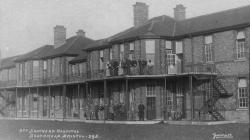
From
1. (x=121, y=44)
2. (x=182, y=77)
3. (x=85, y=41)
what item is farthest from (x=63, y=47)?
(x=182, y=77)

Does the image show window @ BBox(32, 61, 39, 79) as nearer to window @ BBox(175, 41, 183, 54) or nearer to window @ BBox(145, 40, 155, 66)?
window @ BBox(145, 40, 155, 66)

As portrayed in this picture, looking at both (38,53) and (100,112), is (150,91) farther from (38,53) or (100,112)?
(38,53)

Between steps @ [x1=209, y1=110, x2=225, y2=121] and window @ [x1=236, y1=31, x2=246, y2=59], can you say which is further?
steps @ [x1=209, y1=110, x2=225, y2=121]

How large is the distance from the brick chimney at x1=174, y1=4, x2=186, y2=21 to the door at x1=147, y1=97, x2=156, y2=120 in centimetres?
901

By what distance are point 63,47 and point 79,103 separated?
26.9ft

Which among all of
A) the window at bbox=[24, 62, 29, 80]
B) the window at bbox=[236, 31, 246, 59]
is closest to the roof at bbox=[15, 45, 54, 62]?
the window at bbox=[24, 62, 29, 80]

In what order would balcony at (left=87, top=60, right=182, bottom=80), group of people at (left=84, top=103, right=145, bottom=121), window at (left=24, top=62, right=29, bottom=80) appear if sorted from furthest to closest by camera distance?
window at (left=24, top=62, right=29, bottom=80) → balcony at (left=87, top=60, right=182, bottom=80) → group of people at (left=84, top=103, right=145, bottom=121)

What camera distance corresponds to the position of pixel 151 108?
3422 centimetres

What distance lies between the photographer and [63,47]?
48.8 meters

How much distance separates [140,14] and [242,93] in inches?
513

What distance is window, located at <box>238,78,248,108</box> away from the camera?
97.5ft

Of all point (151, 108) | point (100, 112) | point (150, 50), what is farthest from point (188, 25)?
point (100, 112)

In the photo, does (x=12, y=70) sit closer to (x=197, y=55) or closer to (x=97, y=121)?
(x=97, y=121)
